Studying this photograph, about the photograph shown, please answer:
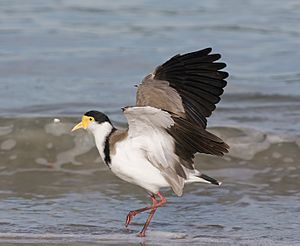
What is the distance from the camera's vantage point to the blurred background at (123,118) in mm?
8547

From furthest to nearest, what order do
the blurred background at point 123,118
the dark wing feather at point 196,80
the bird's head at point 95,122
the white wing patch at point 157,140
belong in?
the blurred background at point 123,118, the bird's head at point 95,122, the dark wing feather at point 196,80, the white wing patch at point 157,140

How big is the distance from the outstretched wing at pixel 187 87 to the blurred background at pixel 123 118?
0.97 meters

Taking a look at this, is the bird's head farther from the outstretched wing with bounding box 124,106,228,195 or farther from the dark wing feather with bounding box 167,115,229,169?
the dark wing feather with bounding box 167,115,229,169

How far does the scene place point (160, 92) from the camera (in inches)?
328

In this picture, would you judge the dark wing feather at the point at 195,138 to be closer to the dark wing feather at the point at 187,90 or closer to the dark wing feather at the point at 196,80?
the dark wing feather at the point at 187,90

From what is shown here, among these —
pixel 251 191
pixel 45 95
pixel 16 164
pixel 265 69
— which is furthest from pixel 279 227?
pixel 265 69

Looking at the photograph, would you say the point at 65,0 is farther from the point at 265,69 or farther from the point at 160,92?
the point at 160,92

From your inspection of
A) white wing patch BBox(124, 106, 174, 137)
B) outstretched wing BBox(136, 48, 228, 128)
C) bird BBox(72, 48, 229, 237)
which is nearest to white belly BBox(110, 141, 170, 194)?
bird BBox(72, 48, 229, 237)

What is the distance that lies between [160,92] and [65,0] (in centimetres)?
1001

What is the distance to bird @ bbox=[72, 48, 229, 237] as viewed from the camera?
26.4ft

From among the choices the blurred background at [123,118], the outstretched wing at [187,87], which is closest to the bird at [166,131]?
the outstretched wing at [187,87]

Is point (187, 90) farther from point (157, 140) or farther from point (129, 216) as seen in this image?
point (129, 216)

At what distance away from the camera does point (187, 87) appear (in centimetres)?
840

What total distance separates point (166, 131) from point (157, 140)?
0.21m
